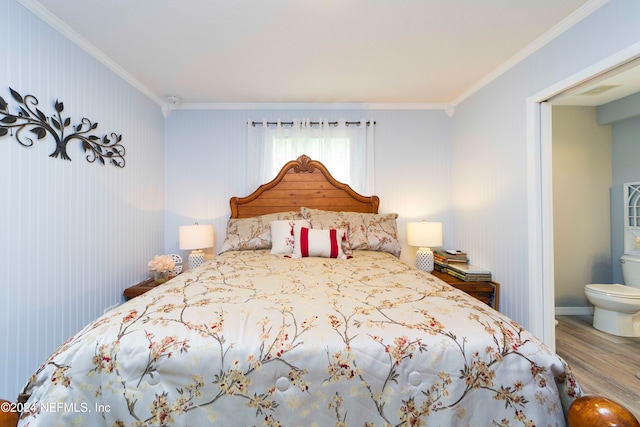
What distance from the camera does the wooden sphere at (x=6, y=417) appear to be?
0.82m

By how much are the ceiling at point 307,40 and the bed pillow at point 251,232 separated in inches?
49.6

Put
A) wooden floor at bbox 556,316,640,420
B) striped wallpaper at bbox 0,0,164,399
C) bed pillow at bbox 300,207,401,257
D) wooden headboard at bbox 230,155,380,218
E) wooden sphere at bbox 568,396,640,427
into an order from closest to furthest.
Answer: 1. wooden sphere at bbox 568,396,640,427
2. striped wallpaper at bbox 0,0,164,399
3. wooden floor at bbox 556,316,640,420
4. bed pillow at bbox 300,207,401,257
5. wooden headboard at bbox 230,155,380,218

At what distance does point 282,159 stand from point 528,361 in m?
2.74

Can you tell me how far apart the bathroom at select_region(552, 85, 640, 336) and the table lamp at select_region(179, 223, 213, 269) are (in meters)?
3.79

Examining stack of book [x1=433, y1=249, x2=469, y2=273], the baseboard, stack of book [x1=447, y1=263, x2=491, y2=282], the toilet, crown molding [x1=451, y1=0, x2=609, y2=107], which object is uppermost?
crown molding [x1=451, y1=0, x2=609, y2=107]

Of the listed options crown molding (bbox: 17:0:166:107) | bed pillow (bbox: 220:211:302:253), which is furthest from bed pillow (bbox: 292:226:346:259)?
crown molding (bbox: 17:0:166:107)

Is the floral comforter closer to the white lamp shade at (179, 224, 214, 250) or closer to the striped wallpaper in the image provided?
the striped wallpaper

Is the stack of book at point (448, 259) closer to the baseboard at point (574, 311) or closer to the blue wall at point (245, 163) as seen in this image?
the blue wall at point (245, 163)

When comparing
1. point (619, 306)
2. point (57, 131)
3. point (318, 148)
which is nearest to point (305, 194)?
point (318, 148)

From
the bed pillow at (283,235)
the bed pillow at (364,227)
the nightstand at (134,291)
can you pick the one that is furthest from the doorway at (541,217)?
the nightstand at (134,291)

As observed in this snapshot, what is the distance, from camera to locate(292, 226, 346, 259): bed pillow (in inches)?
92.4

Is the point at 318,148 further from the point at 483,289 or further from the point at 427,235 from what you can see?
the point at 483,289

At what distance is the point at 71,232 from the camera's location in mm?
1932

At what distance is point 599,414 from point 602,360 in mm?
2089
